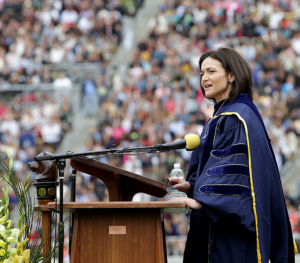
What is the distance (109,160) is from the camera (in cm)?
1043

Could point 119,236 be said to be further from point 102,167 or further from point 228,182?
point 228,182

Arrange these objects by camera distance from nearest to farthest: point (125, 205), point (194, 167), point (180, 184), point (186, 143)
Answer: point (125, 205)
point (186, 143)
point (180, 184)
point (194, 167)

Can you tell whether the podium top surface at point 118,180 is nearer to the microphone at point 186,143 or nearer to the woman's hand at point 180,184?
the woman's hand at point 180,184

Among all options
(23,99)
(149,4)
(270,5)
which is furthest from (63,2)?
(270,5)

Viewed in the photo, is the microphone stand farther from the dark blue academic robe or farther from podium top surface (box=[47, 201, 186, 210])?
the dark blue academic robe

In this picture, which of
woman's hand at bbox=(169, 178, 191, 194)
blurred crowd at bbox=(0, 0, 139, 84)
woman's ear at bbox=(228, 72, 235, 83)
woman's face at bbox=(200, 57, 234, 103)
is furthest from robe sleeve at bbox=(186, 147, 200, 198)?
blurred crowd at bbox=(0, 0, 139, 84)

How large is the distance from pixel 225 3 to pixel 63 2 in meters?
5.34

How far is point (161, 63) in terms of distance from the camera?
13992 millimetres

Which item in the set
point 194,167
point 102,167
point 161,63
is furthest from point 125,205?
point 161,63

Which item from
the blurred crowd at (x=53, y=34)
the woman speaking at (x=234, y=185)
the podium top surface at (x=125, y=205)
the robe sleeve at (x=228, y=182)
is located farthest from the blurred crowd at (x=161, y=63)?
the podium top surface at (x=125, y=205)

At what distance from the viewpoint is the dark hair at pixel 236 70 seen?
11.5ft

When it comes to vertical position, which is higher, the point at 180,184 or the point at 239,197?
the point at 180,184

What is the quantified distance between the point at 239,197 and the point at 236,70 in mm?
918

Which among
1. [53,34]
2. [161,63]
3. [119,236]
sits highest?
[53,34]
